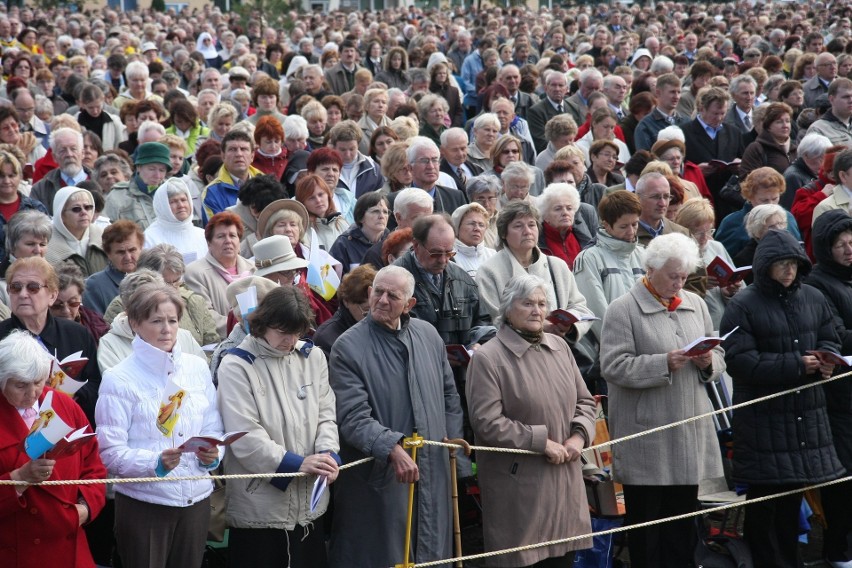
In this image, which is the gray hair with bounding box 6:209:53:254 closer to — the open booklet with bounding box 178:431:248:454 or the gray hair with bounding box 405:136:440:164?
the open booklet with bounding box 178:431:248:454

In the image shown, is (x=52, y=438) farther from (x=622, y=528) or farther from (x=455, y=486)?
(x=622, y=528)

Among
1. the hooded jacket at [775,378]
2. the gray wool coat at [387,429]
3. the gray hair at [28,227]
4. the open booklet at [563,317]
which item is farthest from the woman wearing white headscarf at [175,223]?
the hooded jacket at [775,378]

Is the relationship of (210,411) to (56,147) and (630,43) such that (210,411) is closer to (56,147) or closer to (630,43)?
(56,147)

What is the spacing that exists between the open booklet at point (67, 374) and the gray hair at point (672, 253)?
3.13m

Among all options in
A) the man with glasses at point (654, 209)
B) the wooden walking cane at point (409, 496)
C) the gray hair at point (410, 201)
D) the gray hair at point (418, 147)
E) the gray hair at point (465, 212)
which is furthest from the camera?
the gray hair at point (418, 147)

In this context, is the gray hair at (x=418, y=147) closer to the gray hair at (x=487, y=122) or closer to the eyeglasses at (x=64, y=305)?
the gray hair at (x=487, y=122)

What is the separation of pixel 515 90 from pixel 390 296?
9.36 m

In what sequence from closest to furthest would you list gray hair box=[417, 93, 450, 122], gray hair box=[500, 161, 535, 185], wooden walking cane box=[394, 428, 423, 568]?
wooden walking cane box=[394, 428, 423, 568] < gray hair box=[500, 161, 535, 185] < gray hair box=[417, 93, 450, 122]

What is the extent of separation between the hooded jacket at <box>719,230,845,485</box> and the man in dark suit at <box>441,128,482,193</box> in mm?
3608

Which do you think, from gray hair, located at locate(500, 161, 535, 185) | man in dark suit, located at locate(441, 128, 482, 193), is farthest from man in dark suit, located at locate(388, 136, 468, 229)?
man in dark suit, located at locate(441, 128, 482, 193)

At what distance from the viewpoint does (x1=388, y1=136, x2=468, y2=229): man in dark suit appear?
9.29 meters

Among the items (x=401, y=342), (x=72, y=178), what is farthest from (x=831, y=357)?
(x=72, y=178)

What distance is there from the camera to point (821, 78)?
1536 cm

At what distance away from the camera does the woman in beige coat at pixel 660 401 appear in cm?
675
